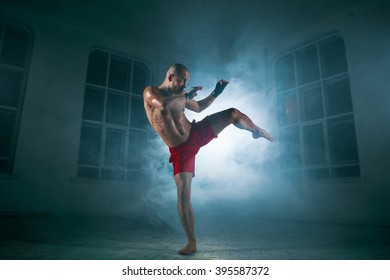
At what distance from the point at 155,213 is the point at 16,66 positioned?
4.46m

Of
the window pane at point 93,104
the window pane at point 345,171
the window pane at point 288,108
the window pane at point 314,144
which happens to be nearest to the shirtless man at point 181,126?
the window pane at point 345,171

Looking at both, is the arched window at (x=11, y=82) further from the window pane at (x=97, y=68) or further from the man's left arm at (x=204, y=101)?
the man's left arm at (x=204, y=101)

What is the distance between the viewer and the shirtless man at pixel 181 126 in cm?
242

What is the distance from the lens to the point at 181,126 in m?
2.50

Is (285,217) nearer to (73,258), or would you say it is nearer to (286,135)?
(286,135)

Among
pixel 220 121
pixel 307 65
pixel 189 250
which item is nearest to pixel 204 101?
pixel 220 121

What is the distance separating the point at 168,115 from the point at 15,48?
5205mm

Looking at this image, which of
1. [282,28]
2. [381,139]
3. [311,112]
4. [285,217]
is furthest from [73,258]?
[282,28]

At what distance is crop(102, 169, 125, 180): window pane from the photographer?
6.17 meters

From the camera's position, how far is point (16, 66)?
5441mm

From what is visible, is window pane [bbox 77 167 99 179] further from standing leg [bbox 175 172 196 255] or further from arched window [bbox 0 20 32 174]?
standing leg [bbox 175 172 196 255]

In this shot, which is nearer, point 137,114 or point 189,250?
point 189,250

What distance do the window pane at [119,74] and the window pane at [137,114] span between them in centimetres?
42

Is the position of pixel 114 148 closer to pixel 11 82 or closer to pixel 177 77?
pixel 11 82
